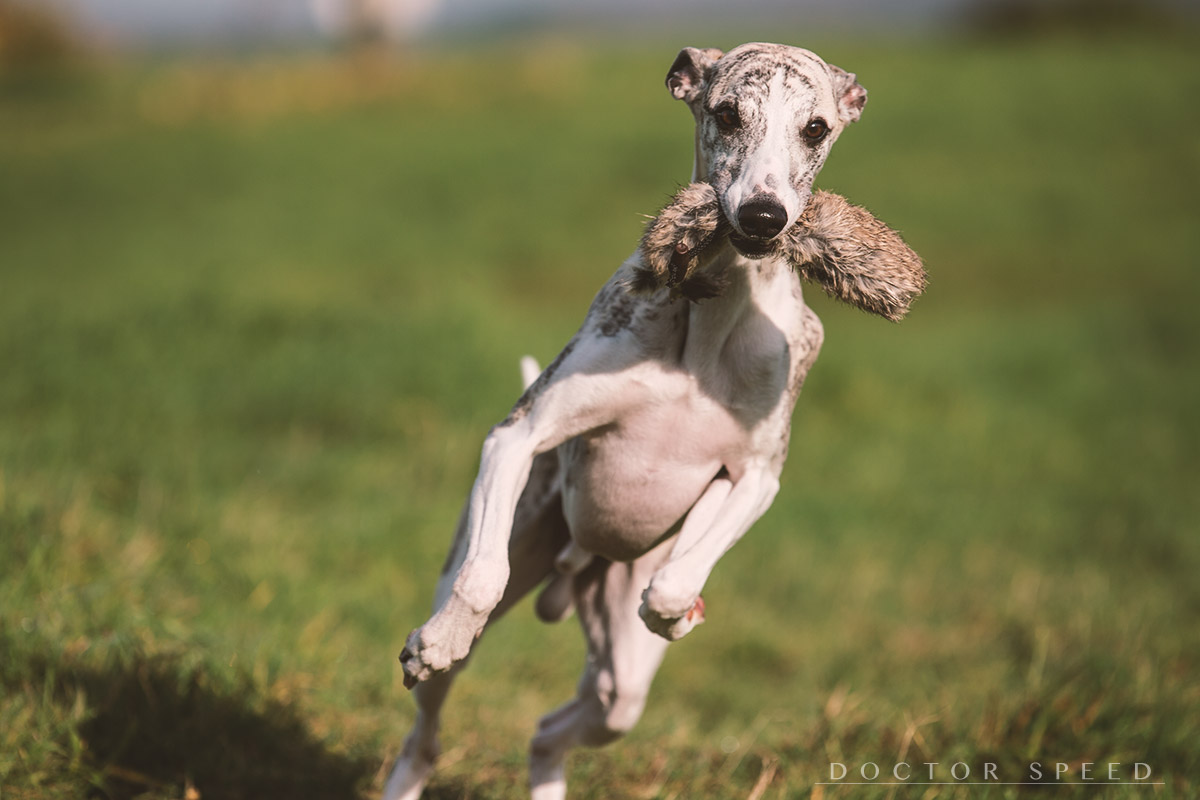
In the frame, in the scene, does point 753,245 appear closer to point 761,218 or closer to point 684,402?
point 761,218

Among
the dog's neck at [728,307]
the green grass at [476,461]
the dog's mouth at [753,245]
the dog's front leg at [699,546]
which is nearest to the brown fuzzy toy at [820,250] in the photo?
the dog's mouth at [753,245]

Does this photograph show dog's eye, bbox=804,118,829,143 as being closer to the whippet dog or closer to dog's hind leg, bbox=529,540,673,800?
the whippet dog

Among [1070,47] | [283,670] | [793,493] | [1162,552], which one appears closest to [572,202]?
[793,493]

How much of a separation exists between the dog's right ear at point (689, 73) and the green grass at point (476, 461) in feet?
8.33

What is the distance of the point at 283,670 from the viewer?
15.8 feet

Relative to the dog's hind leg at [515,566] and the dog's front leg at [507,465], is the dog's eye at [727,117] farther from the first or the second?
the dog's hind leg at [515,566]

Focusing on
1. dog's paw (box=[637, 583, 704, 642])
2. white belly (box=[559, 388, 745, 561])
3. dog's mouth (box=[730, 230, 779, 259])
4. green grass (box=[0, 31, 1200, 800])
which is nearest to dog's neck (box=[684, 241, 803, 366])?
white belly (box=[559, 388, 745, 561])

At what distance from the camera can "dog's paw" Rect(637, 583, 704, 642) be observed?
10.4ft

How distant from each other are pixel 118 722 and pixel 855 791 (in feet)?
8.62

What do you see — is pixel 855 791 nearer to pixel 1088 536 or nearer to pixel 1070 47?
pixel 1088 536

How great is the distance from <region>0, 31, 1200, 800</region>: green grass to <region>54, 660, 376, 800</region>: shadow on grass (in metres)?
0.01

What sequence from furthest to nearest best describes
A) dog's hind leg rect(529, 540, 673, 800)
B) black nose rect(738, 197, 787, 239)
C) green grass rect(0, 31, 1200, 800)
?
green grass rect(0, 31, 1200, 800) → dog's hind leg rect(529, 540, 673, 800) → black nose rect(738, 197, 787, 239)

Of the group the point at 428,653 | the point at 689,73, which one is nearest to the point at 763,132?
the point at 689,73

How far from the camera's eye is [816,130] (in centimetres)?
321
